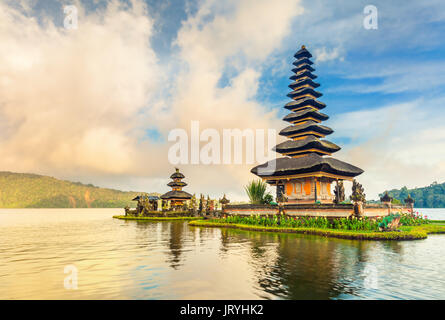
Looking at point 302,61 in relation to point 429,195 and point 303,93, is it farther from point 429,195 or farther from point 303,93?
point 429,195

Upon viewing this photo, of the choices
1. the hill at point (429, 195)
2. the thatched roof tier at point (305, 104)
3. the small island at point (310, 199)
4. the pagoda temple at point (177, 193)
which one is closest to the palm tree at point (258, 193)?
the small island at point (310, 199)

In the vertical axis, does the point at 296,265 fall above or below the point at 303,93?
below

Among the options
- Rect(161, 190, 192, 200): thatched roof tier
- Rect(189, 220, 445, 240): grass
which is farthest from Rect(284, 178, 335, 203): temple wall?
Rect(161, 190, 192, 200): thatched roof tier

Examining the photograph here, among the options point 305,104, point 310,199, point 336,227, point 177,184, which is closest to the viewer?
point 336,227

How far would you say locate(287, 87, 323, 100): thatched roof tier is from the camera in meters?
38.6

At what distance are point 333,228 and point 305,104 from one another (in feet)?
69.7

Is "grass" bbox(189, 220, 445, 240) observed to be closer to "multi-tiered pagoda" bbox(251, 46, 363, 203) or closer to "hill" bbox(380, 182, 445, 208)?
"multi-tiered pagoda" bbox(251, 46, 363, 203)

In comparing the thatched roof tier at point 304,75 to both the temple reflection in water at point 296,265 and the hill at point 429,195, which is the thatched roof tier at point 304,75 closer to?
the temple reflection in water at point 296,265

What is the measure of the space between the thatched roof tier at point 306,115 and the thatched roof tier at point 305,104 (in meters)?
1.04

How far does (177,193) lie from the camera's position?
5847 centimetres

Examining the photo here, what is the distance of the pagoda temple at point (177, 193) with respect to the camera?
58.0 metres

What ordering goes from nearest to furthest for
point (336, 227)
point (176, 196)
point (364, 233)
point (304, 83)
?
A: point (364, 233)
point (336, 227)
point (304, 83)
point (176, 196)

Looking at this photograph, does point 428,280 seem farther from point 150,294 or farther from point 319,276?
point 150,294

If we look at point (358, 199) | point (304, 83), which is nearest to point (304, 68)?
point (304, 83)
